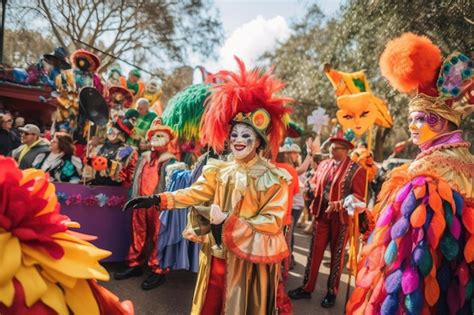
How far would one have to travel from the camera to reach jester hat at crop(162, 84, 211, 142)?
3.88 meters

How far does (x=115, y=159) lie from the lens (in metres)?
4.60

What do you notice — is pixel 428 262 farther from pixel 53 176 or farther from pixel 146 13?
pixel 146 13

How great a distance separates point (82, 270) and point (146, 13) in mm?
17514

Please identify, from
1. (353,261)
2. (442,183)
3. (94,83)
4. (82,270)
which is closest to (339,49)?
(94,83)

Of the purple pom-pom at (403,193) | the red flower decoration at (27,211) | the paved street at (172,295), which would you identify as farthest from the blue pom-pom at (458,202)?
the paved street at (172,295)

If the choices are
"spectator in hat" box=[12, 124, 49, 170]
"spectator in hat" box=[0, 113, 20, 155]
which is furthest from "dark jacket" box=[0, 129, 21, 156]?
"spectator in hat" box=[12, 124, 49, 170]

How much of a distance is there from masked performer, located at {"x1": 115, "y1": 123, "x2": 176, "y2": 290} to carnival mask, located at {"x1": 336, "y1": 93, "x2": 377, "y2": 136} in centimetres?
192

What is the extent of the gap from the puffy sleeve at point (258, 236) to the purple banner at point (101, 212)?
2433 mm

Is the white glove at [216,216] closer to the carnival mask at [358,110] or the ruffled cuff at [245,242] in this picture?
the ruffled cuff at [245,242]

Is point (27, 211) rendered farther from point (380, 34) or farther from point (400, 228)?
point (380, 34)

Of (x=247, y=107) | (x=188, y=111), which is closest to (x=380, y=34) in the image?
(x=188, y=111)

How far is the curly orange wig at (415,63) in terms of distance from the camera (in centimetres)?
234

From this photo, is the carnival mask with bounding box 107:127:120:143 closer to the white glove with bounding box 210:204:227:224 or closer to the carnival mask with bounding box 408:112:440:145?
the white glove with bounding box 210:204:227:224

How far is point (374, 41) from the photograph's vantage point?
30.6ft
